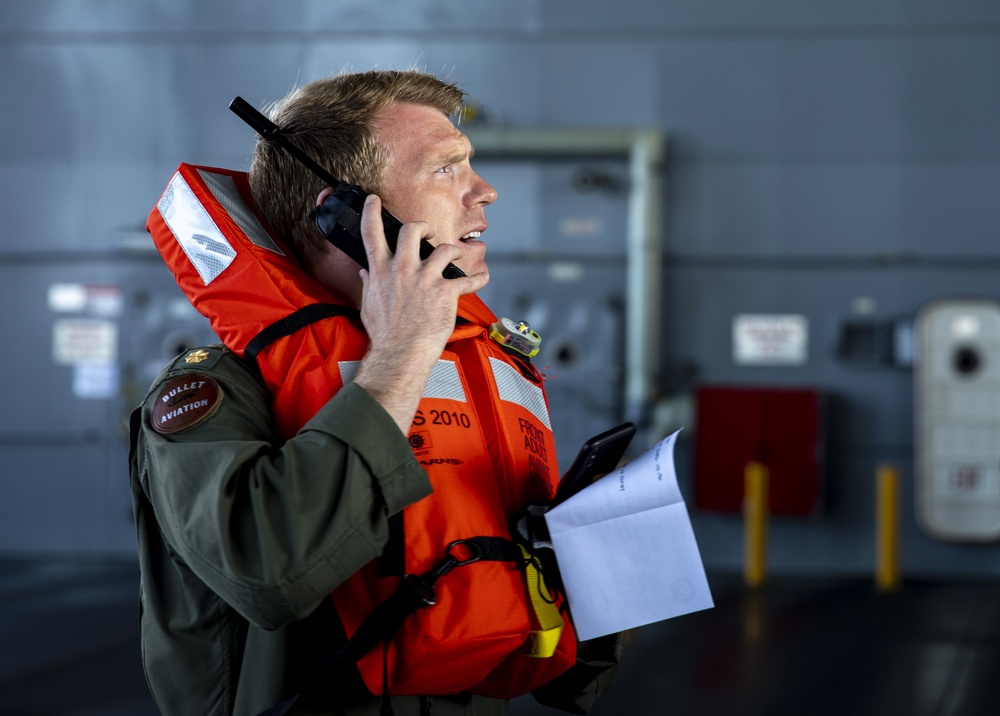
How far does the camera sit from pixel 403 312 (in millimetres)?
1364

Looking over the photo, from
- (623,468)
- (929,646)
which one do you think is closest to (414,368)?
(623,468)

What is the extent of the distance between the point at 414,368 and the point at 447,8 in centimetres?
745

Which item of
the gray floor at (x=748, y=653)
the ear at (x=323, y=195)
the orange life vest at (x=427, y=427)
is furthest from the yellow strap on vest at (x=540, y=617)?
the gray floor at (x=748, y=653)

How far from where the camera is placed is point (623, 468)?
4.72 feet

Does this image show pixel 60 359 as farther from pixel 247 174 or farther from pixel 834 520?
pixel 247 174

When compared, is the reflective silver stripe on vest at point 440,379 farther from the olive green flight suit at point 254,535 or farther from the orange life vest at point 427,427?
the olive green flight suit at point 254,535

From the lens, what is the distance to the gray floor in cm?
471

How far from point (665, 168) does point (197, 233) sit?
6.91m

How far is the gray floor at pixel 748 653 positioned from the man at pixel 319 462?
3369mm

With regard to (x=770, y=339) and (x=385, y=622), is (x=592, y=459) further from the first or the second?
(x=770, y=339)

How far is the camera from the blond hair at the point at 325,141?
5.33 ft

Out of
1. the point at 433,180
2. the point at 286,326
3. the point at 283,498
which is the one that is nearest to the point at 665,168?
the point at 433,180

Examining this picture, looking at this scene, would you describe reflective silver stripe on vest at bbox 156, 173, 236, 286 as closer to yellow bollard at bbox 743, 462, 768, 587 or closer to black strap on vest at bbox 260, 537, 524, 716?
black strap on vest at bbox 260, 537, 524, 716

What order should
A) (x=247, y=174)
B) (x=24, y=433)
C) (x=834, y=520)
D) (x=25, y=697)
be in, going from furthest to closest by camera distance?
(x=24, y=433), (x=834, y=520), (x=25, y=697), (x=247, y=174)
